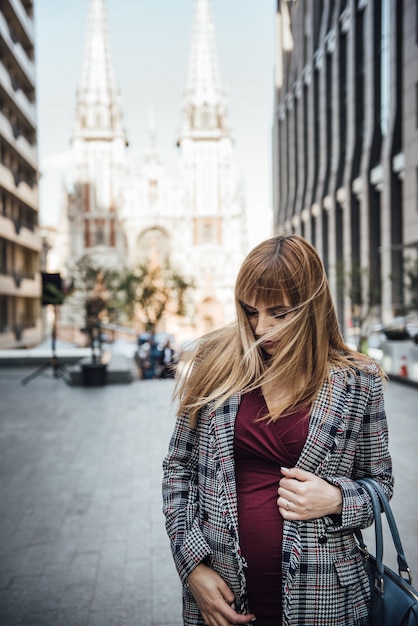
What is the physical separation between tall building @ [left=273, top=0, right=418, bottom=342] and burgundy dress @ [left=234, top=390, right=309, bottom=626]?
1536 centimetres

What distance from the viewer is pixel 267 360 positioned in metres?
1.98

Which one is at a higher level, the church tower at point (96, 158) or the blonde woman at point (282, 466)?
the church tower at point (96, 158)

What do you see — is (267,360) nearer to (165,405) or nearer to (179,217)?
(165,405)

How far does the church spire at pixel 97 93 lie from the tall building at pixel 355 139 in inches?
1305

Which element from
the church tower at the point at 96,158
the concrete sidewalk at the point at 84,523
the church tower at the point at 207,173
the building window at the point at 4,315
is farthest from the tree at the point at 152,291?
the church tower at the point at 96,158

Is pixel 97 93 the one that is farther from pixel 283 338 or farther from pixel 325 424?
pixel 325 424

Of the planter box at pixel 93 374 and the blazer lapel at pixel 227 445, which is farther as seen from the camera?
the planter box at pixel 93 374

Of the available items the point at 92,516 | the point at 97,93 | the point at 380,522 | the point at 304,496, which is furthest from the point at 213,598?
the point at 97,93

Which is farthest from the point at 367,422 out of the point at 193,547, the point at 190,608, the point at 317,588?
the point at 190,608

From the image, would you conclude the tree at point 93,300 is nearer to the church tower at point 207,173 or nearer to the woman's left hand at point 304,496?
the woman's left hand at point 304,496

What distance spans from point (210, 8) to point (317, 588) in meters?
76.8

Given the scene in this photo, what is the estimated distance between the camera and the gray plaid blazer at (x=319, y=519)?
1.76 m

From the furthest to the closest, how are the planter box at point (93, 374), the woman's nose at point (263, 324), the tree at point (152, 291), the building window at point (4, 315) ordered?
the tree at point (152, 291), the building window at point (4, 315), the planter box at point (93, 374), the woman's nose at point (263, 324)

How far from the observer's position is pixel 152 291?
3153 centimetres
